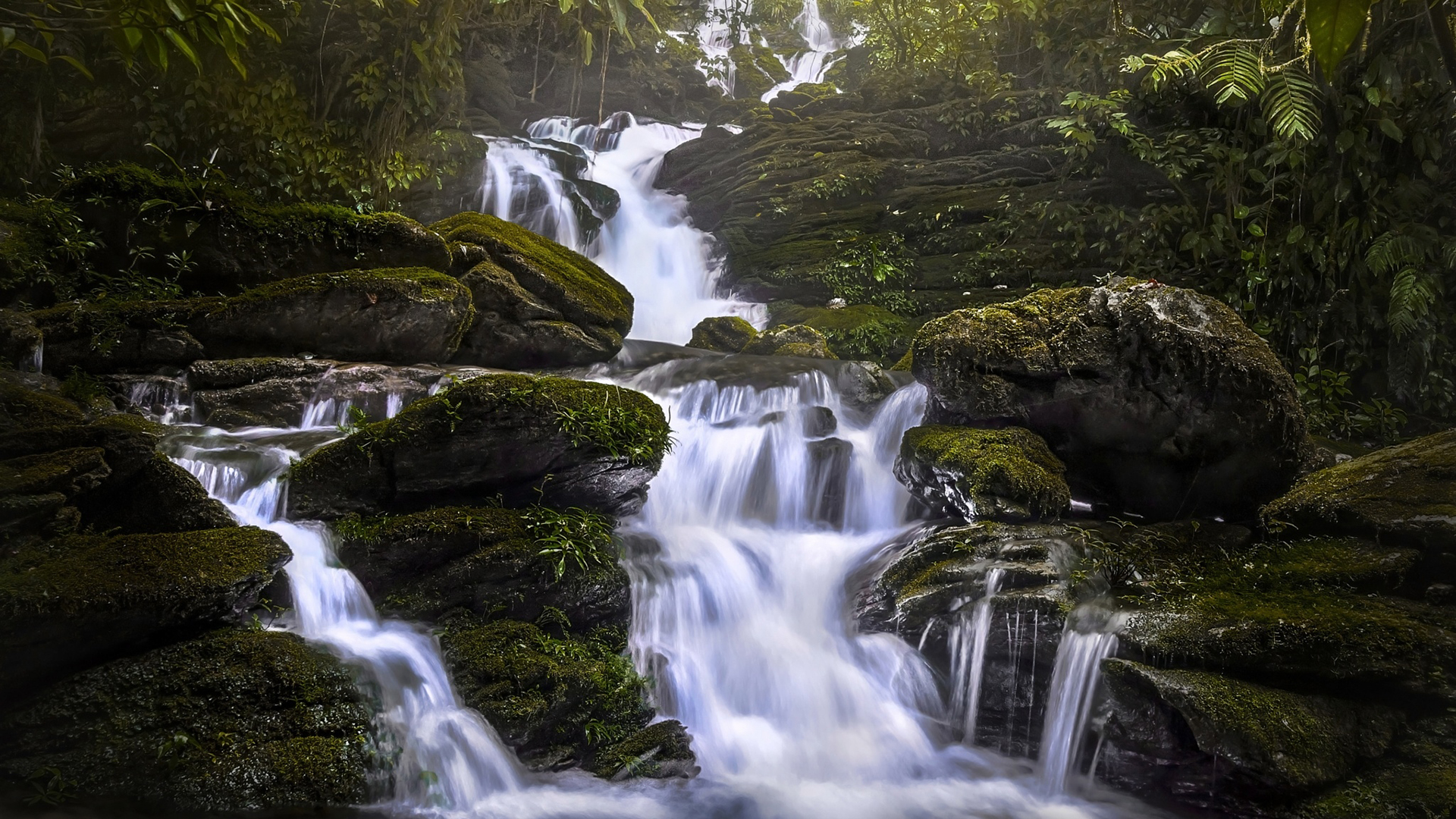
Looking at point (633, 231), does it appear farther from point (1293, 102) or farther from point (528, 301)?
point (1293, 102)

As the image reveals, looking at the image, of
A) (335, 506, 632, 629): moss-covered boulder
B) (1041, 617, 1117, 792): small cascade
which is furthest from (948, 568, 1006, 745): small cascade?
(335, 506, 632, 629): moss-covered boulder

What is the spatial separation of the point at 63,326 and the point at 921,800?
298 inches

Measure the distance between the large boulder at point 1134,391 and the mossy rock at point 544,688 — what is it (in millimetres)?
3716

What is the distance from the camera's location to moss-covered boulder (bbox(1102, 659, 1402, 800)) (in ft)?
13.7

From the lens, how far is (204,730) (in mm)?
→ 3826

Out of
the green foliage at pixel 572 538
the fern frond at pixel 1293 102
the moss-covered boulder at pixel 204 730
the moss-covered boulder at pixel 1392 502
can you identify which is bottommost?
the moss-covered boulder at pixel 204 730

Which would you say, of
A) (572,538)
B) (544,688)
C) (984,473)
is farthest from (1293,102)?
(544,688)

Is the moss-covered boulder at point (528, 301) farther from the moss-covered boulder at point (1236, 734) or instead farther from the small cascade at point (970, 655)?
the moss-covered boulder at point (1236, 734)

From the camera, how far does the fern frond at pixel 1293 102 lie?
6285mm

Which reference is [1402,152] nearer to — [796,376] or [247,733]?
[796,376]

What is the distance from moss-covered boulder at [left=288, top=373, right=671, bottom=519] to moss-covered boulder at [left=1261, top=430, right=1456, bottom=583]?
15.7 ft

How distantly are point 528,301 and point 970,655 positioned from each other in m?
5.98

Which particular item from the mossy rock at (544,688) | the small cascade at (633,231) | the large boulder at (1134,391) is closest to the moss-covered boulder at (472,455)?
the mossy rock at (544,688)

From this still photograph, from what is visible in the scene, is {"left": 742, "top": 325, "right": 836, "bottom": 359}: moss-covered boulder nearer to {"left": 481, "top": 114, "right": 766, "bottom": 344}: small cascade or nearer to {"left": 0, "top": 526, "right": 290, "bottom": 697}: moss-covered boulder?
{"left": 481, "top": 114, "right": 766, "bottom": 344}: small cascade
